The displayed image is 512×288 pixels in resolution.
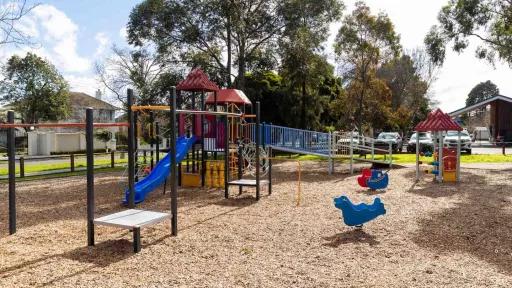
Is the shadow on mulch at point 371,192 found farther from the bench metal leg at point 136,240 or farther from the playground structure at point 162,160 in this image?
the bench metal leg at point 136,240

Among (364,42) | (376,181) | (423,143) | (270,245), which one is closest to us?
(270,245)

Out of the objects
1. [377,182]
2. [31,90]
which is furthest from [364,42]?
[31,90]

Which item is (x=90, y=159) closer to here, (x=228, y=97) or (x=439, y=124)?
(x=228, y=97)

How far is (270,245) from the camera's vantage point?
6.94 metres

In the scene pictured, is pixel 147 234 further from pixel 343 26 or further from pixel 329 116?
pixel 329 116

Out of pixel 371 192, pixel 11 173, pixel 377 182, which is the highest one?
pixel 11 173

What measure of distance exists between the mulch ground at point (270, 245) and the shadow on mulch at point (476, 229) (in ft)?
0.07

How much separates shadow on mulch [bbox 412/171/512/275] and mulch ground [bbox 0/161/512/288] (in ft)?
0.07

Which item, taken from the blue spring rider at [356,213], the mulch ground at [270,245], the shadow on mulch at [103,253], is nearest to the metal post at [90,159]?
the shadow on mulch at [103,253]

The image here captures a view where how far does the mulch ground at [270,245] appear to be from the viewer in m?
5.39

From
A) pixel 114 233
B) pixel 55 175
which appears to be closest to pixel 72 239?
pixel 114 233

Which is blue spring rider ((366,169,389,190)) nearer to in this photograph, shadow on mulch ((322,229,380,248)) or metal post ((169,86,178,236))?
shadow on mulch ((322,229,380,248))

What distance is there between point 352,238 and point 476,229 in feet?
7.98

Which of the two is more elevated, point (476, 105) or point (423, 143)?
point (476, 105)
